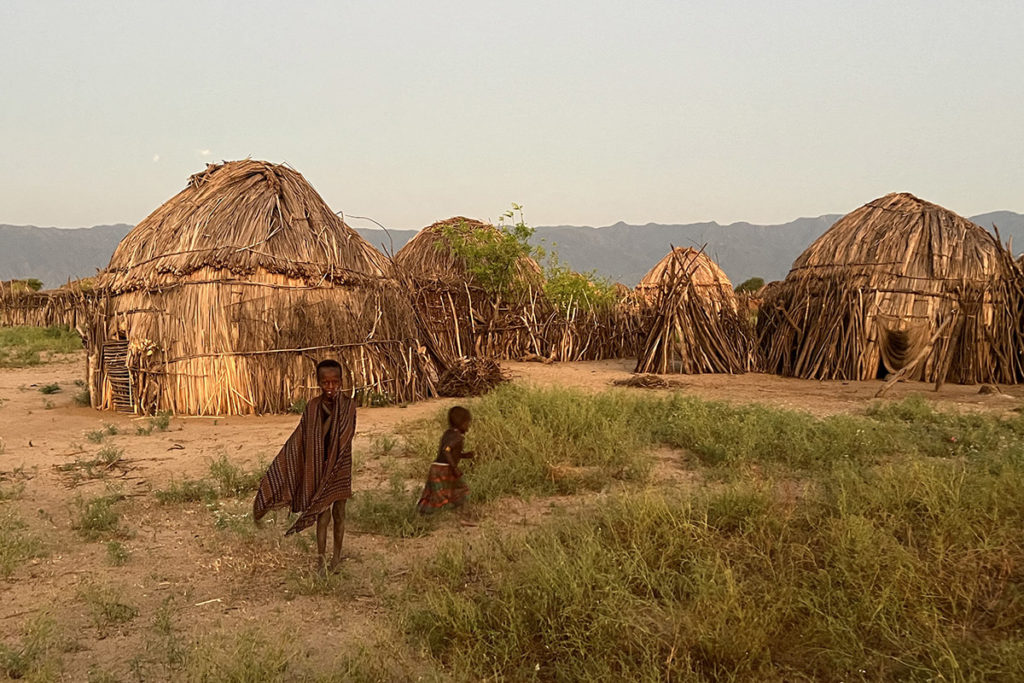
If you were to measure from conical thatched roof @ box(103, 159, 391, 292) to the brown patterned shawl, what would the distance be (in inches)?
219

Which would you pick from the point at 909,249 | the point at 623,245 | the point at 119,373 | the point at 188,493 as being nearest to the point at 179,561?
the point at 188,493

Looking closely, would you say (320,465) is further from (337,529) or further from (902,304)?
(902,304)

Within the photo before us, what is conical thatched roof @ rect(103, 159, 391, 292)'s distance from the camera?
864cm

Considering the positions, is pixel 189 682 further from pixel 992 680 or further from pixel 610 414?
pixel 610 414

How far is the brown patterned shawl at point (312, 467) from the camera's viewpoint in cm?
352

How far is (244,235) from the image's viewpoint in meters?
8.77

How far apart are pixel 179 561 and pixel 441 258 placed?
12259mm

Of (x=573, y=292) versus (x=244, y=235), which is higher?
(x=244, y=235)

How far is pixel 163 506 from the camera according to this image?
4777mm

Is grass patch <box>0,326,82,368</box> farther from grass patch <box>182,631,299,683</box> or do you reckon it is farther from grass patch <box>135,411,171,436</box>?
grass patch <box>182,631,299,683</box>

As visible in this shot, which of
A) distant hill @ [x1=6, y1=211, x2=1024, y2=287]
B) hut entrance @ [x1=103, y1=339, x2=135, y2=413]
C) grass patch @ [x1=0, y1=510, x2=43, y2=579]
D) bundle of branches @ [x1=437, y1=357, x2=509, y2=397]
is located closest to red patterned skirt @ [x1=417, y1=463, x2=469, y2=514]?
grass patch @ [x1=0, y1=510, x2=43, y2=579]

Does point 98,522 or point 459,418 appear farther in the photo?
point 459,418

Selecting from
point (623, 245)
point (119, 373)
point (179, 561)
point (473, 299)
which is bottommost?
point (179, 561)

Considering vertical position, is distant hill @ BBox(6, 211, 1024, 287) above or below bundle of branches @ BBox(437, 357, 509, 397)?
above
